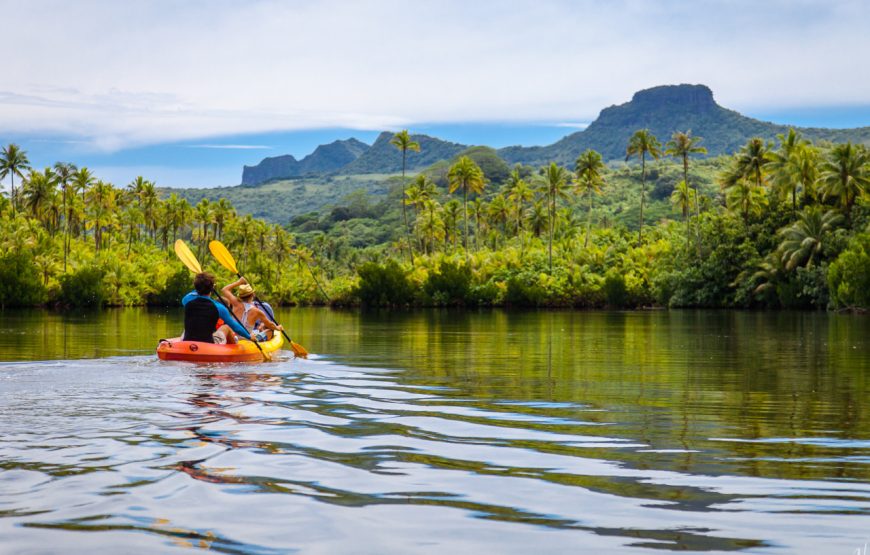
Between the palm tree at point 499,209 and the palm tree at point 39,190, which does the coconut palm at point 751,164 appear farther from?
the palm tree at point 39,190

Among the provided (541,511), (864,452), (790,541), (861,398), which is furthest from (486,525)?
(861,398)

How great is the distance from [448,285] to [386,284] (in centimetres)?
756

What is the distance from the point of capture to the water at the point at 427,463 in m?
6.08

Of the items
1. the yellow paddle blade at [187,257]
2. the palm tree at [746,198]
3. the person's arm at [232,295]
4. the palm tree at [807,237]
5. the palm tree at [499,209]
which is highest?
the palm tree at [499,209]

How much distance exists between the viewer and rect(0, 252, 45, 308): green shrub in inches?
3713

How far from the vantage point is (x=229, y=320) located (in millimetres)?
19734

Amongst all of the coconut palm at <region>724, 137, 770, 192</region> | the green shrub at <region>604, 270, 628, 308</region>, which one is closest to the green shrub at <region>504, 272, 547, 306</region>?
the green shrub at <region>604, 270, 628, 308</region>

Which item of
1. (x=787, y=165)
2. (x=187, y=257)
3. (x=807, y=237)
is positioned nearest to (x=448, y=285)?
(x=787, y=165)

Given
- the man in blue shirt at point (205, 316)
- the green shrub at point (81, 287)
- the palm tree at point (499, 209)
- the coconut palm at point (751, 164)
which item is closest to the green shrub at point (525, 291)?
the coconut palm at point (751, 164)

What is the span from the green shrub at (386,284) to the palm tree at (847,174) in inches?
1893

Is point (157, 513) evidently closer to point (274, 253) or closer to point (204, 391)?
point (204, 391)

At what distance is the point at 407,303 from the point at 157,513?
108 metres

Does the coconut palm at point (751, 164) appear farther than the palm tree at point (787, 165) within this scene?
Yes

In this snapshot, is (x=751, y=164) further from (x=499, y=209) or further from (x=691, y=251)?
(x=499, y=209)
